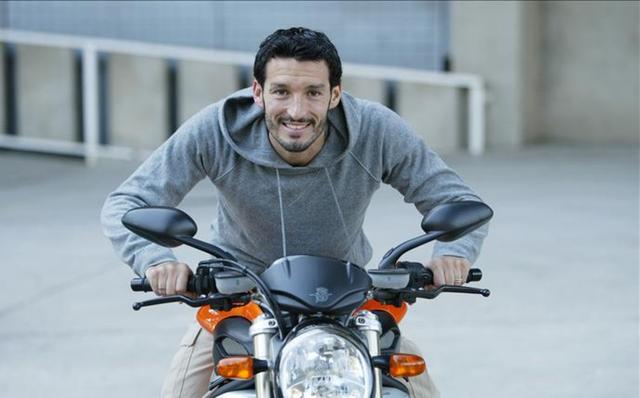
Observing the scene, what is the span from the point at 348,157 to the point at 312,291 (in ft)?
3.31

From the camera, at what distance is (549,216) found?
9.14 meters

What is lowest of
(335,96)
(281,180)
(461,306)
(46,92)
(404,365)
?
(461,306)

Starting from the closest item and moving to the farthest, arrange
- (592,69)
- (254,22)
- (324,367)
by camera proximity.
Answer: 1. (324,367)
2. (254,22)
3. (592,69)

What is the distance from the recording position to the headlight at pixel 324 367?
218 cm

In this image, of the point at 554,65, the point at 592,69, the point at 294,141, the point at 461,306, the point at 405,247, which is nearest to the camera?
the point at 405,247

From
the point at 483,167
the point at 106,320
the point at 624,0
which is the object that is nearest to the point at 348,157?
the point at 106,320

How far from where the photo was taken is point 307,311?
2256mm

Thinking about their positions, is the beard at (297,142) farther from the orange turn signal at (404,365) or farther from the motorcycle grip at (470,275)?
the orange turn signal at (404,365)

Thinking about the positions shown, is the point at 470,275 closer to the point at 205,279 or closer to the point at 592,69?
the point at 205,279

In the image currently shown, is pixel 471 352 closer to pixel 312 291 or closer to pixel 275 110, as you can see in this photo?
pixel 275 110

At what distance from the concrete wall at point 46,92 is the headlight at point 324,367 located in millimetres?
11932

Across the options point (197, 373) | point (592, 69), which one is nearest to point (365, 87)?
point (592, 69)

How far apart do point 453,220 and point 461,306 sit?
411cm

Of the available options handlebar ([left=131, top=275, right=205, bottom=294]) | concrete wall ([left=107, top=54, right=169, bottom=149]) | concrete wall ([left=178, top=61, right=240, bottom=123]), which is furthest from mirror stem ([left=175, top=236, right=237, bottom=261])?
concrete wall ([left=107, top=54, right=169, bottom=149])
